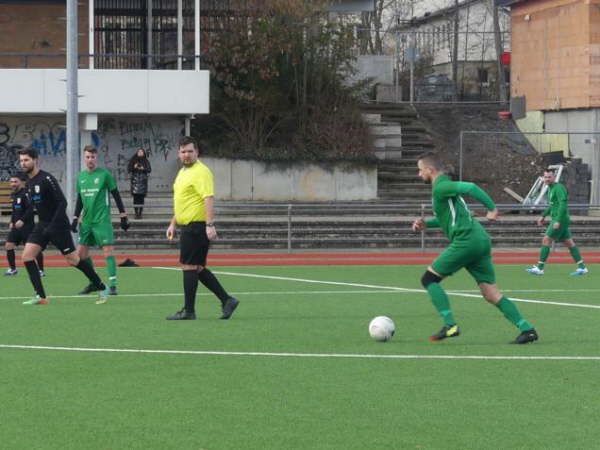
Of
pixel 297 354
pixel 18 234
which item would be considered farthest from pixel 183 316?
pixel 18 234

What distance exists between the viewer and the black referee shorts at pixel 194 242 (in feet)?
43.5

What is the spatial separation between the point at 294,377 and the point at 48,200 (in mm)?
6389

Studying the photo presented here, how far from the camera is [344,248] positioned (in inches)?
1097

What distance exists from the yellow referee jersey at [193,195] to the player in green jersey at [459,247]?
256 cm

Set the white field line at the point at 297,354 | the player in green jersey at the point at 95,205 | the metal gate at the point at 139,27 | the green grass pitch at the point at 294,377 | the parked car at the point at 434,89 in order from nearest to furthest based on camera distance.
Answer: the green grass pitch at the point at 294,377 < the white field line at the point at 297,354 < the player in green jersey at the point at 95,205 < the metal gate at the point at 139,27 < the parked car at the point at 434,89

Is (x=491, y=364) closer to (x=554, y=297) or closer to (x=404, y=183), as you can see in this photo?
(x=554, y=297)

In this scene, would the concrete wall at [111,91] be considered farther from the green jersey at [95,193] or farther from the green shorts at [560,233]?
the green jersey at [95,193]

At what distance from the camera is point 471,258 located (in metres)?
11.6

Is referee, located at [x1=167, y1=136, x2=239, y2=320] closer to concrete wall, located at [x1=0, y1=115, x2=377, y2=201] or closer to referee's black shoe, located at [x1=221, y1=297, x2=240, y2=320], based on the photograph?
referee's black shoe, located at [x1=221, y1=297, x2=240, y2=320]

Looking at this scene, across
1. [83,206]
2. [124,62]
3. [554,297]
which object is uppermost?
[124,62]

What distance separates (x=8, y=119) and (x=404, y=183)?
11.3 m

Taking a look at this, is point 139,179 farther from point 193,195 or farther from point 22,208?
point 193,195

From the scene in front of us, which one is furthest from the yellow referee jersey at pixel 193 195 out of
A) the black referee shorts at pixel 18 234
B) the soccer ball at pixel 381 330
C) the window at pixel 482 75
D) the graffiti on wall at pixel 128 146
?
the window at pixel 482 75

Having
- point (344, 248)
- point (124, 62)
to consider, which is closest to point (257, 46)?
point (124, 62)
